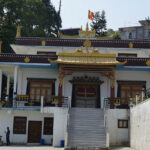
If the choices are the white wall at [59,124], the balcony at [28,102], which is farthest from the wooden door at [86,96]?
the white wall at [59,124]

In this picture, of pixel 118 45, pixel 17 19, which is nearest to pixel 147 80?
pixel 118 45

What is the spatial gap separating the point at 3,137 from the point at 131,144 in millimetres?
8905

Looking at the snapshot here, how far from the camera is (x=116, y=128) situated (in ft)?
67.0

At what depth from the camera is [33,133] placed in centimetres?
2227

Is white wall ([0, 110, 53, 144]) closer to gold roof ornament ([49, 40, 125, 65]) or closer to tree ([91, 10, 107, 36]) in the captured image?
gold roof ornament ([49, 40, 125, 65])

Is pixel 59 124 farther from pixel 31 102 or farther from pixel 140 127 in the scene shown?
pixel 140 127

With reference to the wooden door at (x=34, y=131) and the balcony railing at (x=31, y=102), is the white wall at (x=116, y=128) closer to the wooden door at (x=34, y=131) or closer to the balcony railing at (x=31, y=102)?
the balcony railing at (x=31, y=102)

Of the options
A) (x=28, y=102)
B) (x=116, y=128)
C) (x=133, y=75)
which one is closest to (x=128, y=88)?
(x=133, y=75)

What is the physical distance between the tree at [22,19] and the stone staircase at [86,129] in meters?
16.8

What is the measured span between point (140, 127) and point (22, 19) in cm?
2605

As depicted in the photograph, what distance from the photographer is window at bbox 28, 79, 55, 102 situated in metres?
23.5

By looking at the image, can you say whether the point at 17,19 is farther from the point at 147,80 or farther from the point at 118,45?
the point at 147,80

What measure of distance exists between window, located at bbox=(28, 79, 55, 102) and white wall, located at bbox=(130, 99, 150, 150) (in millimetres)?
6751

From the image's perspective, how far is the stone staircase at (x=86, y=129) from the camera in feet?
59.3
